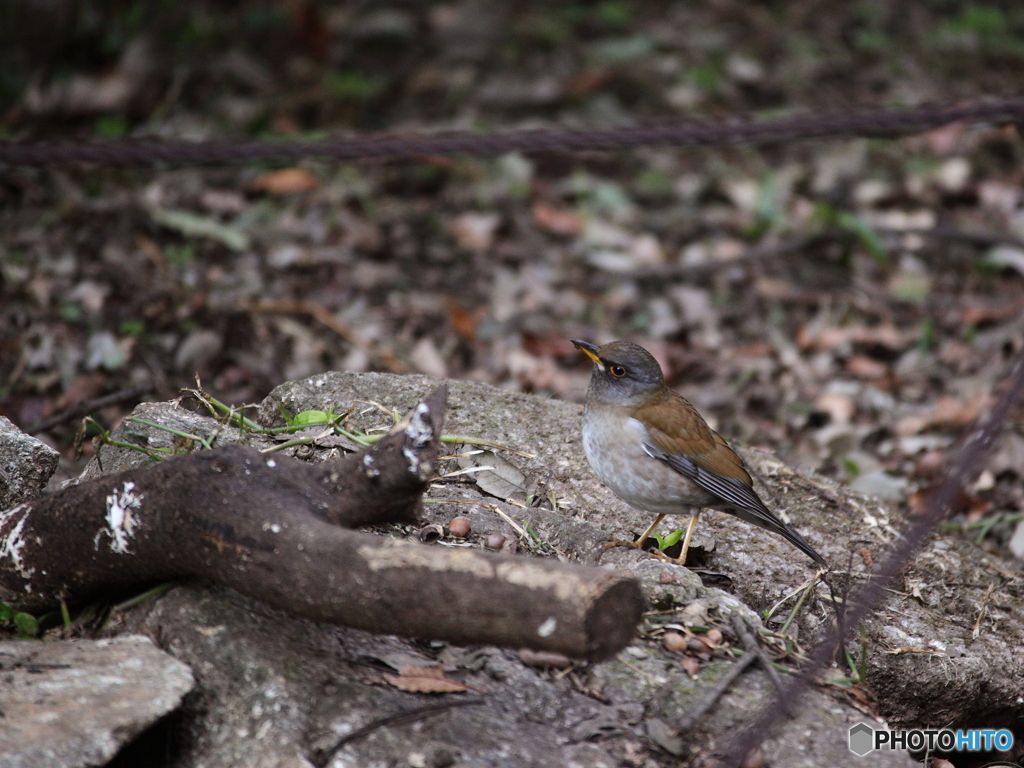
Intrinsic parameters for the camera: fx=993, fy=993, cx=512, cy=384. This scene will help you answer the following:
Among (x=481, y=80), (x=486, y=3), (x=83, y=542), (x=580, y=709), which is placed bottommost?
(x=580, y=709)

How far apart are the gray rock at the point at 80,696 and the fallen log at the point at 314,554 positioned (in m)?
0.27

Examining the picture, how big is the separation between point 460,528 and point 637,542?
85 cm

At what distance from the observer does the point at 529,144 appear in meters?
2.87

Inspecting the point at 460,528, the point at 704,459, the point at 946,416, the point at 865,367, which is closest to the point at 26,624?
the point at 460,528

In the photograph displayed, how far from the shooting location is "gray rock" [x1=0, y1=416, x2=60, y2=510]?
3908 millimetres

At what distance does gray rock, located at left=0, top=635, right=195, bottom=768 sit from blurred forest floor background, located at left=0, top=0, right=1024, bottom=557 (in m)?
2.26

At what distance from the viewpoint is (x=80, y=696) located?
9.40 ft

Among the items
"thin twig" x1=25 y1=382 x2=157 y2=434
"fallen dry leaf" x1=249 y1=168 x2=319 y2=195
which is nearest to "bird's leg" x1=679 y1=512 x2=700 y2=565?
"thin twig" x1=25 y1=382 x2=157 y2=434

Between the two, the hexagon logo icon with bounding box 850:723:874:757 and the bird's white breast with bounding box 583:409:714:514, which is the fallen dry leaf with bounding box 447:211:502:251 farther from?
the hexagon logo icon with bounding box 850:723:874:757

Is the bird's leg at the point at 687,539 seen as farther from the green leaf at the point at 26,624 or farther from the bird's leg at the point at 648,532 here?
the green leaf at the point at 26,624

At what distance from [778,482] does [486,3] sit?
27.8 ft

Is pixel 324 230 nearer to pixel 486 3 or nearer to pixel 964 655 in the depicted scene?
pixel 486 3

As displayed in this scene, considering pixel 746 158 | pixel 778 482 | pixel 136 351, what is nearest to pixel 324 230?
pixel 136 351

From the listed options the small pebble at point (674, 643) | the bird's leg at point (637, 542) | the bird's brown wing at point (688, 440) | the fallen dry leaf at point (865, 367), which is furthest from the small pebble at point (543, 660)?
the fallen dry leaf at point (865, 367)
